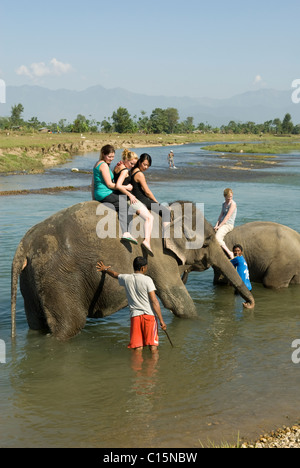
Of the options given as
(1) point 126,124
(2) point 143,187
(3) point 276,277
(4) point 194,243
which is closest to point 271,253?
A: (3) point 276,277

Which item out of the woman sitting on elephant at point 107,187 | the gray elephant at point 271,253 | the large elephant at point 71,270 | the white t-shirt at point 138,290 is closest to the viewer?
the white t-shirt at point 138,290

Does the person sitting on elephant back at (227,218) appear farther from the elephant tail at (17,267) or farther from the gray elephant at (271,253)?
the elephant tail at (17,267)

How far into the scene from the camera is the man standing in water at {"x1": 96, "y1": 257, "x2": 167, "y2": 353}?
7.41 meters

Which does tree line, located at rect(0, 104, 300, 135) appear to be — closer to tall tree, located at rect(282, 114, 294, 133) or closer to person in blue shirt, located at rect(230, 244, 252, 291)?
tall tree, located at rect(282, 114, 294, 133)

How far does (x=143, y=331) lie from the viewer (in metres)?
7.74

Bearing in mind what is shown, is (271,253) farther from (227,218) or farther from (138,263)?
(138,263)

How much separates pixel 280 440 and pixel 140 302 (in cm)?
278

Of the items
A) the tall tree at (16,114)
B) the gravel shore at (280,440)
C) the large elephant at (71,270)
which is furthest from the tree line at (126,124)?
the gravel shore at (280,440)

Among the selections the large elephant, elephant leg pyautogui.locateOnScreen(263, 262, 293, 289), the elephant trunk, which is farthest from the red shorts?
elephant leg pyautogui.locateOnScreen(263, 262, 293, 289)

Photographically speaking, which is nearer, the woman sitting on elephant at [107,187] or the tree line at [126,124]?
the woman sitting on elephant at [107,187]

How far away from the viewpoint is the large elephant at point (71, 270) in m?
7.54

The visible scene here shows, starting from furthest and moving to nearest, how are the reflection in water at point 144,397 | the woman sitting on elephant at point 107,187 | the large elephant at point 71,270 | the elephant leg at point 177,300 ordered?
the elephant leg at point 177,300 → the woman sitting on elephant at point 107,187 → the large elephant at point 71,270 → the reflection in water at point 144,397

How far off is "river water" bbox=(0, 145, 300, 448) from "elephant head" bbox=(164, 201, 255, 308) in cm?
91
